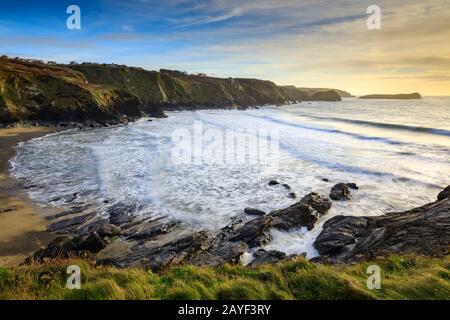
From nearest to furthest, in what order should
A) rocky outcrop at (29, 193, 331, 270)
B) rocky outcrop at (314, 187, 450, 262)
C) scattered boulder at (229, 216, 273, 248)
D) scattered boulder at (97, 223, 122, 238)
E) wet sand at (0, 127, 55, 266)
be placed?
rocky outcrop at (314, 187, 450, 262), rocky outcrop at (29, 193, 331, 270), wet sand at (0, 127, 55, 266), scattered boulder at (229, 216, 273, 248), scattered boulder at (97, 223, 122, 238)

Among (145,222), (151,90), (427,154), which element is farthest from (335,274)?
(151,90)

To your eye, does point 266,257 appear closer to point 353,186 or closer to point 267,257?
point 267,257

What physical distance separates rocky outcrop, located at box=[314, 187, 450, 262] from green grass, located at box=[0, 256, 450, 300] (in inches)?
99.1

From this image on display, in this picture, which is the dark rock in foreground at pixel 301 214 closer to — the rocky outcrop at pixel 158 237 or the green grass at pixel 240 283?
the rocky outcrop at pixel 158 237

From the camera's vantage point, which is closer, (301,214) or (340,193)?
(301,214)

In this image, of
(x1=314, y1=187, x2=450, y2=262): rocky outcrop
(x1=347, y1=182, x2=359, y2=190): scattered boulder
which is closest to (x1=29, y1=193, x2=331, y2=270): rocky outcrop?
(x1=314, y1=187, x2=450, y2=262): rocky outcrop

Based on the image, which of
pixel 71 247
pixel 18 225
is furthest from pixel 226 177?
pixel 71 247

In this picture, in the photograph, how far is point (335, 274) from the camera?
7680 millimetres

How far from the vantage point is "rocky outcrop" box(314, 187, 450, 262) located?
11.6 m

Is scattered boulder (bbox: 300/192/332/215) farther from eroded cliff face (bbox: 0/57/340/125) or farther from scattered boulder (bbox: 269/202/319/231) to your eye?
eroded cliff face (bbox: 0/57/340/125)

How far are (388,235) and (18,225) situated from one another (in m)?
17.0

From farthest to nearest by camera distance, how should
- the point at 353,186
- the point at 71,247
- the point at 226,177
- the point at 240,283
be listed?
the point at 226,177 → the point at 353,186 → the point at 71,247 → the point at 240,283

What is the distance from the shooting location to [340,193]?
22.5m

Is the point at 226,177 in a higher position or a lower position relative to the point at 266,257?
higher
